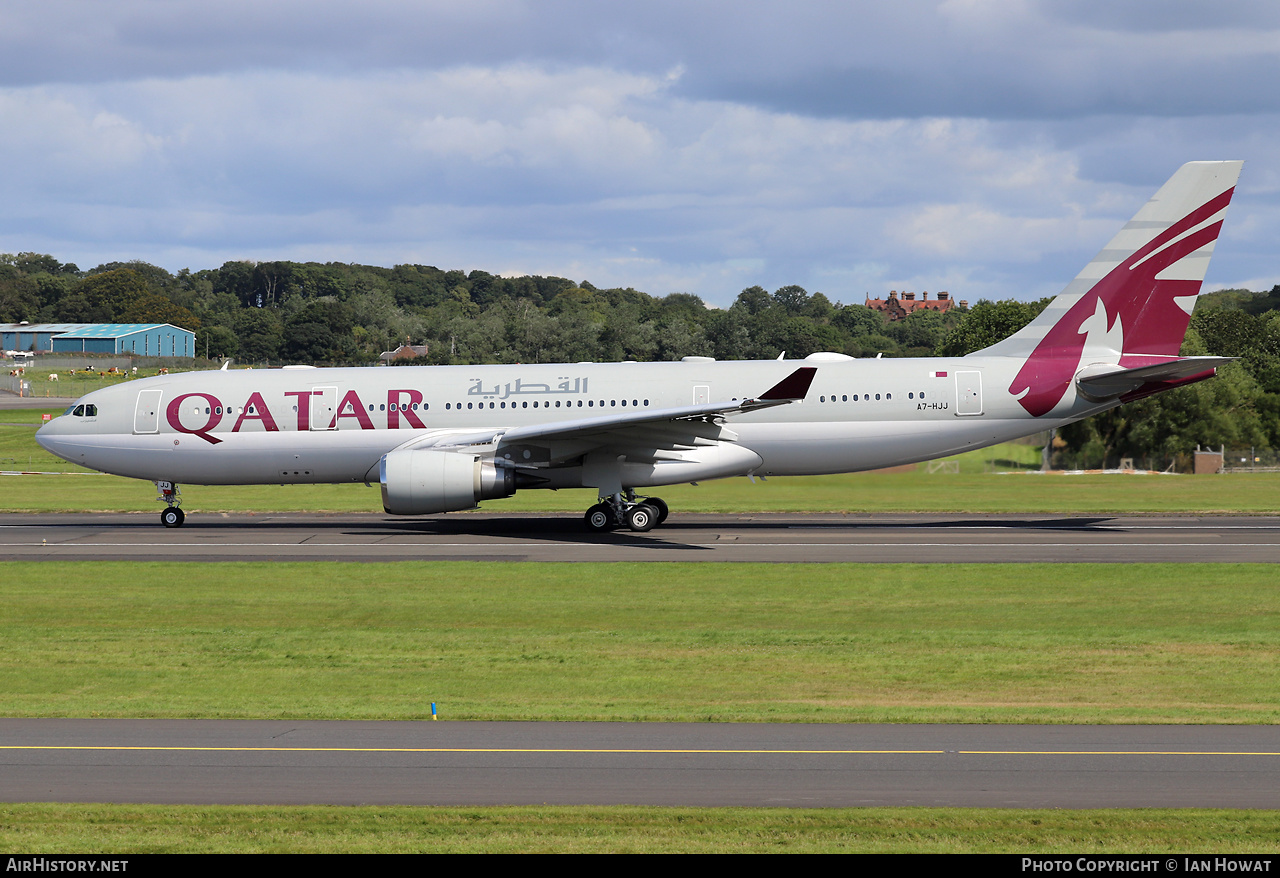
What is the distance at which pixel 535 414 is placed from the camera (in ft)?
106

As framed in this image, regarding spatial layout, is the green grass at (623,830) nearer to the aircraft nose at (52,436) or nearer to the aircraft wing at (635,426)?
the aircraft wing at (635,426)

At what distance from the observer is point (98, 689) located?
48.0 ft

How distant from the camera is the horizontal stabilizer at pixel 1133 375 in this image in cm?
2967

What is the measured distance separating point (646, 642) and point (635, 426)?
1258 centimetres

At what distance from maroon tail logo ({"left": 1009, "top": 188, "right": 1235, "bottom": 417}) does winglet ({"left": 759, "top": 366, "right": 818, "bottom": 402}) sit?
22.3 feet

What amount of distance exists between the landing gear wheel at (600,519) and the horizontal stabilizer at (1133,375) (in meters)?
12.8

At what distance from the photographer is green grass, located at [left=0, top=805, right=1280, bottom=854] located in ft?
28.4

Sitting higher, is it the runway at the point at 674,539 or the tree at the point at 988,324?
the tree at the point at 988,324

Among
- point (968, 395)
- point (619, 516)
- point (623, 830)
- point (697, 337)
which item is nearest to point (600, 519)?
point (619, 516)

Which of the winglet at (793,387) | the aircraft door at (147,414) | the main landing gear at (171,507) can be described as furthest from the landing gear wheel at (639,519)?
the aircraft door at (147,414)

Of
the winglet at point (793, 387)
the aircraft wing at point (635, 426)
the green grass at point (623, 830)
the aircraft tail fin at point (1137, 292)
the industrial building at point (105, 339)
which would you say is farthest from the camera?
the industrial building at point (105, 339)

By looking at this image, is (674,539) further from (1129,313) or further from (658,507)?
(1129,313)
